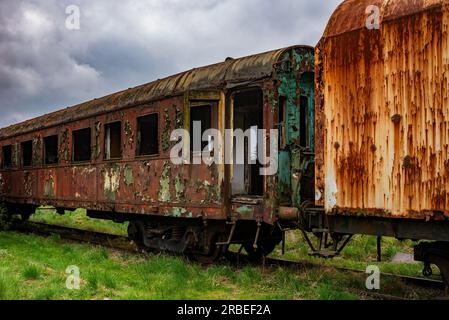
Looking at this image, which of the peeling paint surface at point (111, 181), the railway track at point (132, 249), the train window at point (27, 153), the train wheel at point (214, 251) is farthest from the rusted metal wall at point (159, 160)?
the train window at point (27, 153)

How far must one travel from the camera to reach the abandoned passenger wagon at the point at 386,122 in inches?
185

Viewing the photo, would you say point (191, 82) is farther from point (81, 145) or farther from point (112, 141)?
point (81, 145)

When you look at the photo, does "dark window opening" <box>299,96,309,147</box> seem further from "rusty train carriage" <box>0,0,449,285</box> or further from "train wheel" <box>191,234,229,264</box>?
"train wheel" <box>191,234,229,264</box>

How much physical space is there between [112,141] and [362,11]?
6.80m

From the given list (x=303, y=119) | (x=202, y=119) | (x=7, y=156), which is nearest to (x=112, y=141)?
(x=202, y=119)

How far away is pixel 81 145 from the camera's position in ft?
40.0

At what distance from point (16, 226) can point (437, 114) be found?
1439 cm

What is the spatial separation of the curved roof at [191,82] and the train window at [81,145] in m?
0.41

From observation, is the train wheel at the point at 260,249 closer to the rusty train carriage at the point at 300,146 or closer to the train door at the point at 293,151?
the rusty train carriage at the point at 300,146

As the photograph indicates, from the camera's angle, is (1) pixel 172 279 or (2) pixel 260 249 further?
(2) pixel 260 249

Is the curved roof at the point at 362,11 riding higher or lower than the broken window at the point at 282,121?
higher
